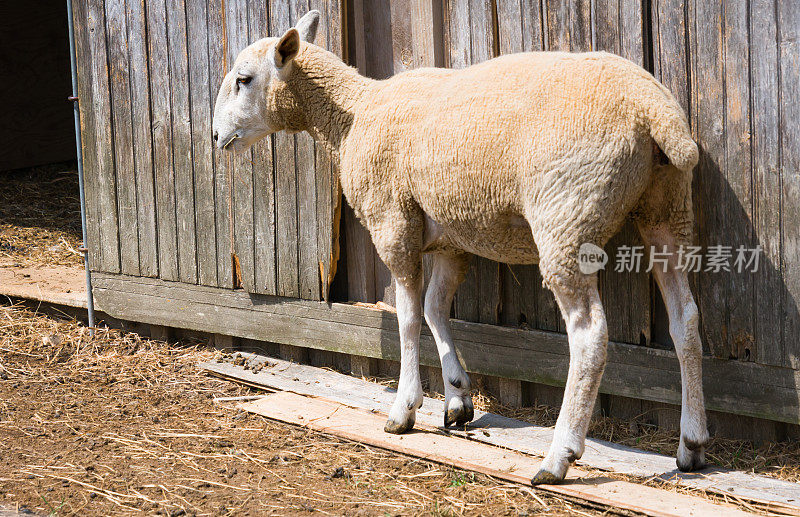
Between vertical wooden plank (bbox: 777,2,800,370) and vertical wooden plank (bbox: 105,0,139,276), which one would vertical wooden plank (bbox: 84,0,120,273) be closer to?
vertical wooden plank (bbox: 105,0,139,276)

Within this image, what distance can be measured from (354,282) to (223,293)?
1.13m

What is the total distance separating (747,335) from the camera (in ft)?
14.2

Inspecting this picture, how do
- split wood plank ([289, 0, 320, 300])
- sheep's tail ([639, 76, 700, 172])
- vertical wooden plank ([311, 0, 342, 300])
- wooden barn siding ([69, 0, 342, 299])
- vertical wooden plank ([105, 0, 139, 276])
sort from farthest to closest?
vertical wooden plank ([105, 0, 139, 276]) < wooden barn siding ([69, 0, 342, 299]) < split wood plank ([289, 0, 320, 300]) < vertical wooden plank ([311, 0, 342, 300]) < sheep's tail ([639, 76, 700, 172])

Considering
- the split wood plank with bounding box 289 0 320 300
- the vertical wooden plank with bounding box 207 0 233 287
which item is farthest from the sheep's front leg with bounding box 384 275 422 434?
the vertical wooden plank with bounding box 207 0 233 287

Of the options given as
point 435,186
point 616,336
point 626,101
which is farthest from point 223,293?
point 626,101

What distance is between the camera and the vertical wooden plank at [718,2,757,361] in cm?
416

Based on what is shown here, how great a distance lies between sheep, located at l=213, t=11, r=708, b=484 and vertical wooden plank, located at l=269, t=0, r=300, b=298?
697 millimetres

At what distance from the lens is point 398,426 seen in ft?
16.2

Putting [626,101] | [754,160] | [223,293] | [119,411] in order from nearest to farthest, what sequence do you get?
1. [626,101]
2. [754,160]
3. [119,411]
4. [223,293]

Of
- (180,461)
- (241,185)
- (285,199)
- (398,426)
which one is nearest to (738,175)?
(398,426)

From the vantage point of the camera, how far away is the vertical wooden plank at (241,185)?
609 centimetres

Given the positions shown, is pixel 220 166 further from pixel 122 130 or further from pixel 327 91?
pixel 327 91

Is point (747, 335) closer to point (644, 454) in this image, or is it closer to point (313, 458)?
point (644, 454)

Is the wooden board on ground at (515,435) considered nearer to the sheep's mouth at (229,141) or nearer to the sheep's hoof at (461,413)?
the sheep's hoof at (461,413)
